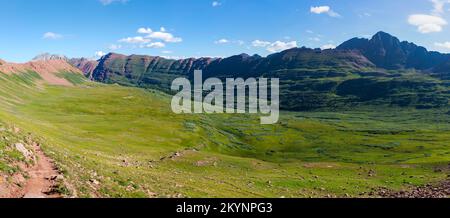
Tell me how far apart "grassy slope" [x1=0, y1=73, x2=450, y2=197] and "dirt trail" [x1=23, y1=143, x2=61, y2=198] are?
1.23 m

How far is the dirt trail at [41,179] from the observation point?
26359 millimetres

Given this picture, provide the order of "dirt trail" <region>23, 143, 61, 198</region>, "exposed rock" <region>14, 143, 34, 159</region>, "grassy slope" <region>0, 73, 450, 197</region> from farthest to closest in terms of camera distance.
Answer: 1. "grassy slope" <region>0, 73, 450, 197</region>
2. "exposed rock" <region>14, 143, 34, 159</region>
3. "dirt trail" <region>23, 143, 61, 198</region>

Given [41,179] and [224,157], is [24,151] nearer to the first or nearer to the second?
[41,179]

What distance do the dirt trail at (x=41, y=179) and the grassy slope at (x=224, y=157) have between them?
1227 millimetres

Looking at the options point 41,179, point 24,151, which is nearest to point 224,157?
point 24,151

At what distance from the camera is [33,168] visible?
30969 millimetres

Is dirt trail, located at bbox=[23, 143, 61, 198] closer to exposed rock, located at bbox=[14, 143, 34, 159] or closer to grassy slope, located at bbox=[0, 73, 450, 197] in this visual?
exposed rock, located at bbox=[14, 143, 34, 159]

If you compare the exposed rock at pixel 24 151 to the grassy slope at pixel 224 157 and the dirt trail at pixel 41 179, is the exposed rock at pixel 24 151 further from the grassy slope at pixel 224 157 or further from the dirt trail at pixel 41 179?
the grassy slope at pixel 224 157

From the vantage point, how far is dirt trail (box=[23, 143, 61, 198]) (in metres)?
26.4

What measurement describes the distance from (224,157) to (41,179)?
70928 mm

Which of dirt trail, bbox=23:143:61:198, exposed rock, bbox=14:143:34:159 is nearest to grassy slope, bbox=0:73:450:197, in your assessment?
dirt trail, bbox=23:143:61:198
